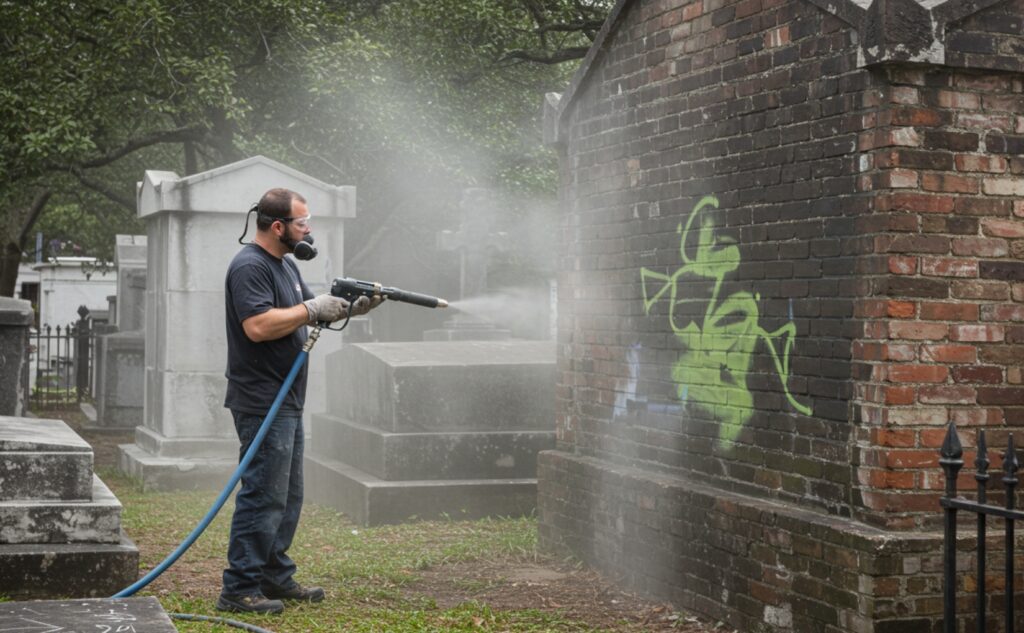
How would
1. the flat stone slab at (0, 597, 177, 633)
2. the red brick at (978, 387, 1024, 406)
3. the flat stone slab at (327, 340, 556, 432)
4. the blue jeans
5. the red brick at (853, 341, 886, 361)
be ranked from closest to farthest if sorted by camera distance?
the flat stone slab at (0, 597, 177, 633), the red brick at (853, 341, 886, 361), the red brick at (978, 387, 1024, 406), the blue jeans, the flat stone slab at (327, 340, 556, 432)

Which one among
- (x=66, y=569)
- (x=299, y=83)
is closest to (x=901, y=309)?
(x=66, y=569)

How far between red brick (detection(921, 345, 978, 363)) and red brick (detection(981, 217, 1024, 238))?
1.53 ft

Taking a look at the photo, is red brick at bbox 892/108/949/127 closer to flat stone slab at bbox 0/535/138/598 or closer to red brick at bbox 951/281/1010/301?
red brick at bbox 951/281/1010/301

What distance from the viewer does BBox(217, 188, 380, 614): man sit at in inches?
241

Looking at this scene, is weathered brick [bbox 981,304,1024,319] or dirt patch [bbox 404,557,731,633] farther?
dirt patch [bbox 404,557,731,633]

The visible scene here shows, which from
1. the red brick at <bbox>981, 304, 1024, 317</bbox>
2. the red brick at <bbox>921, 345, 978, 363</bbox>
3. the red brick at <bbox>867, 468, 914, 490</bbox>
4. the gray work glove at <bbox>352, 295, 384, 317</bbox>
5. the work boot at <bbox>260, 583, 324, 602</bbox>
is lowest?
the work boot at <bbox>260, 583, 324, 602</bbox>

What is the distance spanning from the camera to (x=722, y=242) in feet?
20.3

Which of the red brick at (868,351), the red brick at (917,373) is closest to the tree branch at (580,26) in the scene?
the red brick at (868,351)

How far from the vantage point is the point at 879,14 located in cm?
499

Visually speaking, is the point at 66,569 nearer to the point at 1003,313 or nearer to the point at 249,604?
the point at 249,604

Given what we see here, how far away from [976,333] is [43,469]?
4425 mm

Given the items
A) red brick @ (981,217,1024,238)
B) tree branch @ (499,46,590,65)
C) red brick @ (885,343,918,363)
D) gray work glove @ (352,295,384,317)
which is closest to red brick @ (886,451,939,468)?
red brick @ (885,343,918,363)

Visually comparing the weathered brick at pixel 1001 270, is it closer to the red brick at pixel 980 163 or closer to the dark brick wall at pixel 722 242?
the red brick at pixel 980 163

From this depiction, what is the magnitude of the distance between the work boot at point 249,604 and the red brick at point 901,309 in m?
3.15
